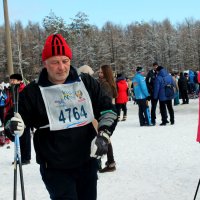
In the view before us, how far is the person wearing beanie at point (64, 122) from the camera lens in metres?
2.89

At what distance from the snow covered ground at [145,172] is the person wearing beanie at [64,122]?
6.72 ft

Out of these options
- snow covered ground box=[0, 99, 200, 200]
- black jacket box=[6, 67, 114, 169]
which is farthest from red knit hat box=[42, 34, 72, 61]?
snow covered ground box=[0, 99, 200, 200]

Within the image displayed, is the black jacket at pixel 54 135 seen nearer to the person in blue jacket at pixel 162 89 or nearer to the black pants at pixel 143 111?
the person in blue jacket at pixel 162 89

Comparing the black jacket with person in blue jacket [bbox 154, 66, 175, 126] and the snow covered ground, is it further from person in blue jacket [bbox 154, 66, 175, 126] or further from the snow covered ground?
person in blue jacket [bbox 154, 66, 175, 126]

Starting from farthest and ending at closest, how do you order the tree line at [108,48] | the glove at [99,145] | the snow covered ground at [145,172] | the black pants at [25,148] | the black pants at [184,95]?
1. the tree line at [108,48]
2. the black pants at [184,95]
3. the black pants at [25,148]
4. the snow covered ground at [145,172]
5. the glove at [99,145]

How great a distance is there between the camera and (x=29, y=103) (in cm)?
295

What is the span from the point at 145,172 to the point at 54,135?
338cm

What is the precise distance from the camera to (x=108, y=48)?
74125mm

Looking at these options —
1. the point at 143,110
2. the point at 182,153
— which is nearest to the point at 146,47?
the point at 143,110

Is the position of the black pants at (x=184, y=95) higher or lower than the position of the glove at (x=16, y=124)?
lower

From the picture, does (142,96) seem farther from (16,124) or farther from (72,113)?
(16,124)

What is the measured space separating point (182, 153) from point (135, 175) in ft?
5.24

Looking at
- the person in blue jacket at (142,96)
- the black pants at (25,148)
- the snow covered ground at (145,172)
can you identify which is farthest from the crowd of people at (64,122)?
the person in blue jacket at (142,96)

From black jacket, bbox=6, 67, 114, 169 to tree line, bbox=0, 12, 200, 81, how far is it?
5733 cm
